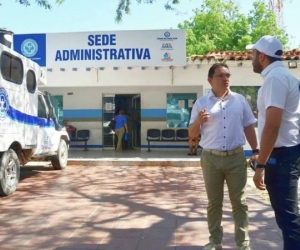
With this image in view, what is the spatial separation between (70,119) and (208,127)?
11678 millimetres

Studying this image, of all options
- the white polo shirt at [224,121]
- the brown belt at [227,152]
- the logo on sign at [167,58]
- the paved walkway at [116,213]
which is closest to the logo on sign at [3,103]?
the paved walkway at [116,213]

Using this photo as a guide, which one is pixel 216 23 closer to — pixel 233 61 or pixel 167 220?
pixel 233 61

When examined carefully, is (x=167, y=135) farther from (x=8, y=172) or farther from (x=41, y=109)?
(x=8, y=172)

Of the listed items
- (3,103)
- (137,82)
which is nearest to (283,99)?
(3,103)

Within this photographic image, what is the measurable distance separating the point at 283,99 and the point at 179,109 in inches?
455

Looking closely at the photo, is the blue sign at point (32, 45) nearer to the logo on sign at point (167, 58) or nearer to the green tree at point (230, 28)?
the logo on sign at point (167, 58)

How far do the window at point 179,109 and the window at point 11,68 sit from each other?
304 inches

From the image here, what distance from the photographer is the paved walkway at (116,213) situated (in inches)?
172

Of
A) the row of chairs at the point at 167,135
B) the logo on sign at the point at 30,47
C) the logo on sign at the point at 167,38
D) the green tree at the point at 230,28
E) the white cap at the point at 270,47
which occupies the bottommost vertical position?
the row of chairs at the point at 167,135

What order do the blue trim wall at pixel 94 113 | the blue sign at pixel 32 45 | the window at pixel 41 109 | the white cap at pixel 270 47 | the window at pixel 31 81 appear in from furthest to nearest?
the blue trim wall at pixel 94 113, the blue sign at pixel 32 45, the window at pixel 41 109, the window at pixel 31 81, the white cap at pixel 270 47

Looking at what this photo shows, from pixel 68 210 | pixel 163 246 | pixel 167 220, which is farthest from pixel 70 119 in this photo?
pixel 163 246

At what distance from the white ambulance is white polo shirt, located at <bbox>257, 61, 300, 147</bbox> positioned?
4.98m

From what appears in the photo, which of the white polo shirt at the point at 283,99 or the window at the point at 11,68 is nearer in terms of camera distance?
the white polo shirt at the point at 283,99

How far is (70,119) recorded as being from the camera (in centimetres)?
1482
